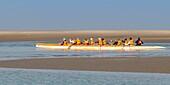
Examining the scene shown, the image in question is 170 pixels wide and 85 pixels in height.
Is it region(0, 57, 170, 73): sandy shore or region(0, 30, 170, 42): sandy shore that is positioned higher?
Answer: region(0, 30, 170, 42): sandy shore

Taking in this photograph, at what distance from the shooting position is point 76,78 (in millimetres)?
24688

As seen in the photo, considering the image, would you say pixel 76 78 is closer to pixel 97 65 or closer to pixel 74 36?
pixel 97 65

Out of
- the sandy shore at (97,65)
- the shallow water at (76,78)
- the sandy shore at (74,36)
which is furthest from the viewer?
the sandy shore at (74,36)

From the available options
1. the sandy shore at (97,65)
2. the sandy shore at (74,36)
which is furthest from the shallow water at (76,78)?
the sandy shore at (74,36)

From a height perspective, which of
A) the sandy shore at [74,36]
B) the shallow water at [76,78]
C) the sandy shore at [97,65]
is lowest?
the shallow water at [76,78]

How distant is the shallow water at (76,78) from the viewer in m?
23.2

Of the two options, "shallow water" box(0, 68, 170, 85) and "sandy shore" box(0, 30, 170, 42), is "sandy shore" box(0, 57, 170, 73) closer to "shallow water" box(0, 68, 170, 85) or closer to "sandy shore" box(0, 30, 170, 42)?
"shallow water" box(0, 68, 170, 85)

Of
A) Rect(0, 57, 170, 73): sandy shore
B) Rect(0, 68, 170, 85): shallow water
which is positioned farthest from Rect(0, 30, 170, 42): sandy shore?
Rect(0, 68, 170, 85): shallow water

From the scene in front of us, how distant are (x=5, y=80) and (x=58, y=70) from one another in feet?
14.4

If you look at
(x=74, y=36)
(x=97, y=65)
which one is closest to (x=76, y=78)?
(x=97, y=65)

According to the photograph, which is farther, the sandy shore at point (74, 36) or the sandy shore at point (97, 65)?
the sandy shore at point (74, 36)

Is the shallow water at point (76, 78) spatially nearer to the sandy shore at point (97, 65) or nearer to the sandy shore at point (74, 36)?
the sandy shore at point (97, 65)

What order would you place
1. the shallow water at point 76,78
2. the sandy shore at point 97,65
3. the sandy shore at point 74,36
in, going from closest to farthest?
the shallow water at point 76,78 < the sandy shore at point 97,65 < the sandy shore at point 74,36

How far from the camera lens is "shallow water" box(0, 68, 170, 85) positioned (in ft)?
76.2
